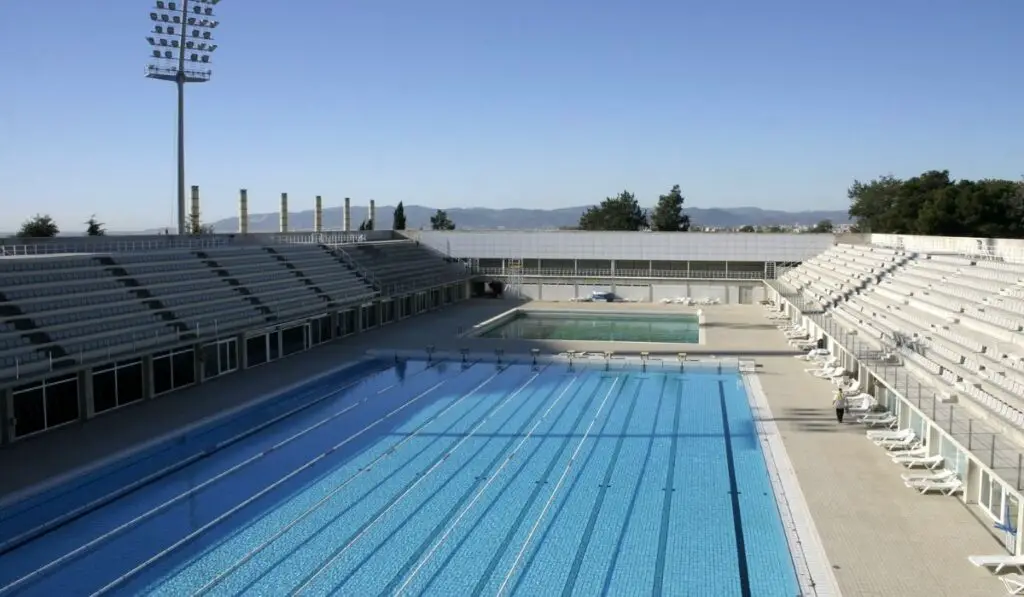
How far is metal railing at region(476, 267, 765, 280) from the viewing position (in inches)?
1619

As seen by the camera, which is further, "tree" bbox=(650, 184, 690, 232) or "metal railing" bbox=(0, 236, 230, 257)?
Answer: "tree" bbox=(650, 184, 690, 232)

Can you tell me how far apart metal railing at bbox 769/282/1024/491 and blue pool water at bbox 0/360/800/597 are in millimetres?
2557

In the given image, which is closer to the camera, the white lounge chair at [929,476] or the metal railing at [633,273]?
the white lounge chair at [929,476]

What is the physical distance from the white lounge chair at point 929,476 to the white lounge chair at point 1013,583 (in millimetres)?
3360

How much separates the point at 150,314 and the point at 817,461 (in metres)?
14.0

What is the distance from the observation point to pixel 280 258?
2759cm

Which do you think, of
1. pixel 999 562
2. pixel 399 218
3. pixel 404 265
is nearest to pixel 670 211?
pixel 399 218

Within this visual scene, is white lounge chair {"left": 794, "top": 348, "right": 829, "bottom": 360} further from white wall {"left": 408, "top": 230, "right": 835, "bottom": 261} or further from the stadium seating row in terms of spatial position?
white wall {"left": 408, "top": 230, "right": 835, "bottom": 261}

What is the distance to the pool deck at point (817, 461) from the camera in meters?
9.27

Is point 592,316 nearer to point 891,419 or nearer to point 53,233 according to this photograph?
point 891,419

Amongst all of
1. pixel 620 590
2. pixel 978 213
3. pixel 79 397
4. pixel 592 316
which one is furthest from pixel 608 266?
pixel 620 590

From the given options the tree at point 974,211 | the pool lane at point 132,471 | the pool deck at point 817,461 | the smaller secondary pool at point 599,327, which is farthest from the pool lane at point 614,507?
the tree at point 974,211

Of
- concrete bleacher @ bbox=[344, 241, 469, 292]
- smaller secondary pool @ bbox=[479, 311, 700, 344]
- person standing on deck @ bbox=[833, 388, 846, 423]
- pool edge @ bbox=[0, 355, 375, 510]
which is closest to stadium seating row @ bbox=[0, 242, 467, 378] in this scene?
pool edge @ bbox=[0, 355, 375, 510]

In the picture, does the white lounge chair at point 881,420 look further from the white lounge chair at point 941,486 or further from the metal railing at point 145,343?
the metal railing at point 145,343
